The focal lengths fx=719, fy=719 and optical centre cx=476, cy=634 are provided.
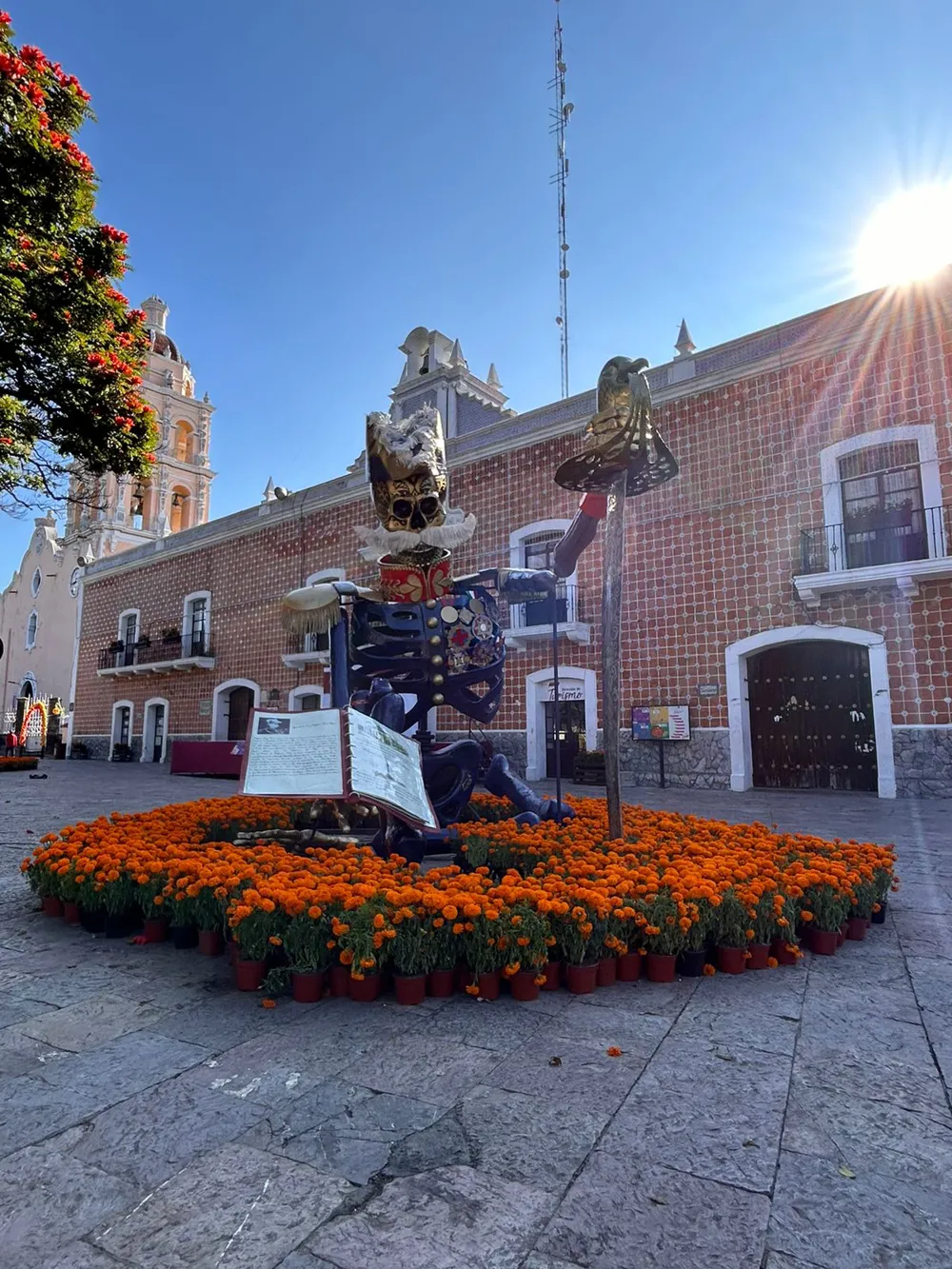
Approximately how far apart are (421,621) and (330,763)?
1997mm

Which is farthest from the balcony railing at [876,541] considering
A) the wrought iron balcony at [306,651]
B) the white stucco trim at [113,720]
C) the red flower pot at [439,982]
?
the white stucco trim at [113,720]

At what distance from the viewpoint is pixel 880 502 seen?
10758mm

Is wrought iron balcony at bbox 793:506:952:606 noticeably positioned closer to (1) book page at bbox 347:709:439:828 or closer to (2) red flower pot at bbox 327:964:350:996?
(1) book page at bbox 347:709:439:828

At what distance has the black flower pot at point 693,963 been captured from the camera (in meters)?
2.81

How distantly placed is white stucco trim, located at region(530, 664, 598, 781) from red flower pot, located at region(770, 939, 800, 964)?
10.2 meters

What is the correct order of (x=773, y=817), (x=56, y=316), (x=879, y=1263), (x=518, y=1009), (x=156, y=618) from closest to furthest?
(x=879, y=1263) → (x=518, y=1009) → (x=56, y=316) → (x=773, y=817) → (x=156, y=618)

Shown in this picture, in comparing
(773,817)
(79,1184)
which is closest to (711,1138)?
(79,1184)

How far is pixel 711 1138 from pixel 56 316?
27.5 feet

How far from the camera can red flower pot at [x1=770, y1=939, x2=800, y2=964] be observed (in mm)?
2971

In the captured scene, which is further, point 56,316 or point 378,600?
point 56,316

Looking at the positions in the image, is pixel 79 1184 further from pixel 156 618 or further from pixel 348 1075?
pixel 156 618

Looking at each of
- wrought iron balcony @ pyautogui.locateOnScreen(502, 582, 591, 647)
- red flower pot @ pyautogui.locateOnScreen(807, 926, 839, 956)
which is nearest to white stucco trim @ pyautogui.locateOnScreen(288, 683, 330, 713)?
wrought iron balcony @ pyautogui.locateOnScreen(502, 582, 591, 647)

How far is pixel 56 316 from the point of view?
7.10 metres

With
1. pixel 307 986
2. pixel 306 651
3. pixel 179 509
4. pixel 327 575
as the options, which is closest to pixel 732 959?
pixel 307 986
